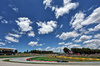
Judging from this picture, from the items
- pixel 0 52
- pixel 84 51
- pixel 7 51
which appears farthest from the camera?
pixel 84 51

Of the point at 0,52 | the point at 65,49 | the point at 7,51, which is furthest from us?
the point at 65,49

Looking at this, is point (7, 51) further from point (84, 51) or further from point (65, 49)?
point (84, 51)

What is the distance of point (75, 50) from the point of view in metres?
138

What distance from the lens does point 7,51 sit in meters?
105

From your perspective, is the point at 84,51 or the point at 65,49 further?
the point at 65,49

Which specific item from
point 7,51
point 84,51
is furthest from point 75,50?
point 7,51

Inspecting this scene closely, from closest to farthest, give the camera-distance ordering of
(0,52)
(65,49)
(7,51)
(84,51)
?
(0,52) → (7,51) → (84,51) → (65,49)

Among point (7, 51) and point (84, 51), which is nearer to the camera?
point (7, 51)

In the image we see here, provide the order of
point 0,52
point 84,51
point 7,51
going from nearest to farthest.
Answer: point 0,52, point 7,51, point 84,51

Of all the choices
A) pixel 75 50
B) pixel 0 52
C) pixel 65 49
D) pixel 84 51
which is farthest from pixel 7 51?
pixel 84 51

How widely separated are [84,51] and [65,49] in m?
32.4

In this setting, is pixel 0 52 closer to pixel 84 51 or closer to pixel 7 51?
pixel 7 51

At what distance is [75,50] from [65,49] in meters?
18.3

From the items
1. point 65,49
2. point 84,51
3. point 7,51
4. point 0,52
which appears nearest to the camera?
point 0,52
